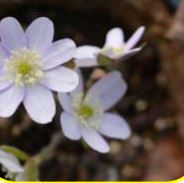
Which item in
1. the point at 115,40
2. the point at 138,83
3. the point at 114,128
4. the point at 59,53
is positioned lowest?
the point at 138,83

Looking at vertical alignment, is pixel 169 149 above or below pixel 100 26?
below

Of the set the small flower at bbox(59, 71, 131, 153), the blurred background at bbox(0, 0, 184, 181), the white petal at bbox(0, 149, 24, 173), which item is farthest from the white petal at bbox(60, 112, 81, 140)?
the blurred background at bbox(0, 0, 184, 181)

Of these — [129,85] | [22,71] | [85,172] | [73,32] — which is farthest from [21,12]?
[22,71]

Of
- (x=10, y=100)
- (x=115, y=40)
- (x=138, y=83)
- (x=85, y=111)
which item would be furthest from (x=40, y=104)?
(x=138, y=83)

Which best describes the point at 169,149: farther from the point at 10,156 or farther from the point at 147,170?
the point at 10,156

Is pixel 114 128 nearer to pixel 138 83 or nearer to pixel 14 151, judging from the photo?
pixel 14 151
